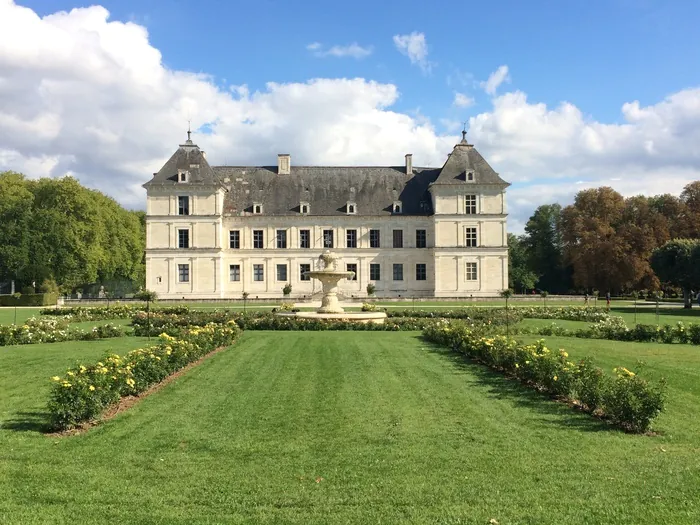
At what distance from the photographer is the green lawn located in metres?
5.29

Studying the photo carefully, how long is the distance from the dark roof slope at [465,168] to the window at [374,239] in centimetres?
624

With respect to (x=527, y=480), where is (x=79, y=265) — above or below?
above

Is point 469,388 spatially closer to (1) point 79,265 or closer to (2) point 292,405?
(2) point 292,405

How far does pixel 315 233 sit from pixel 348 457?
4144 centimetres

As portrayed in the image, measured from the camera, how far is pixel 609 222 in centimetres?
5325

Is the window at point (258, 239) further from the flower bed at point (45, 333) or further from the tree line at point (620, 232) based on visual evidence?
the flower bed at point (45, 333)

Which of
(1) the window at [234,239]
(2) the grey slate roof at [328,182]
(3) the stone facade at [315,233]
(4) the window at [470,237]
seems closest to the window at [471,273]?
(3) the stone facade at [315,233]

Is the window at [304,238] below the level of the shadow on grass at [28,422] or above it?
above

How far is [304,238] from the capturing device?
48031 millimetres

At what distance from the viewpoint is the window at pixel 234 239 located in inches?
1879

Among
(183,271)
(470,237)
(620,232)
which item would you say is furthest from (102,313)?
(620,232)

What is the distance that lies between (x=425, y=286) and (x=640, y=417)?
40337 millimetres

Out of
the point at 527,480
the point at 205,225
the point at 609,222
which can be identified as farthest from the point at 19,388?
the point at 609,222

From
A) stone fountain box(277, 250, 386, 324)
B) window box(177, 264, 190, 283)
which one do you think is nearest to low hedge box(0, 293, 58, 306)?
window box(177, 264, 190, 283)
